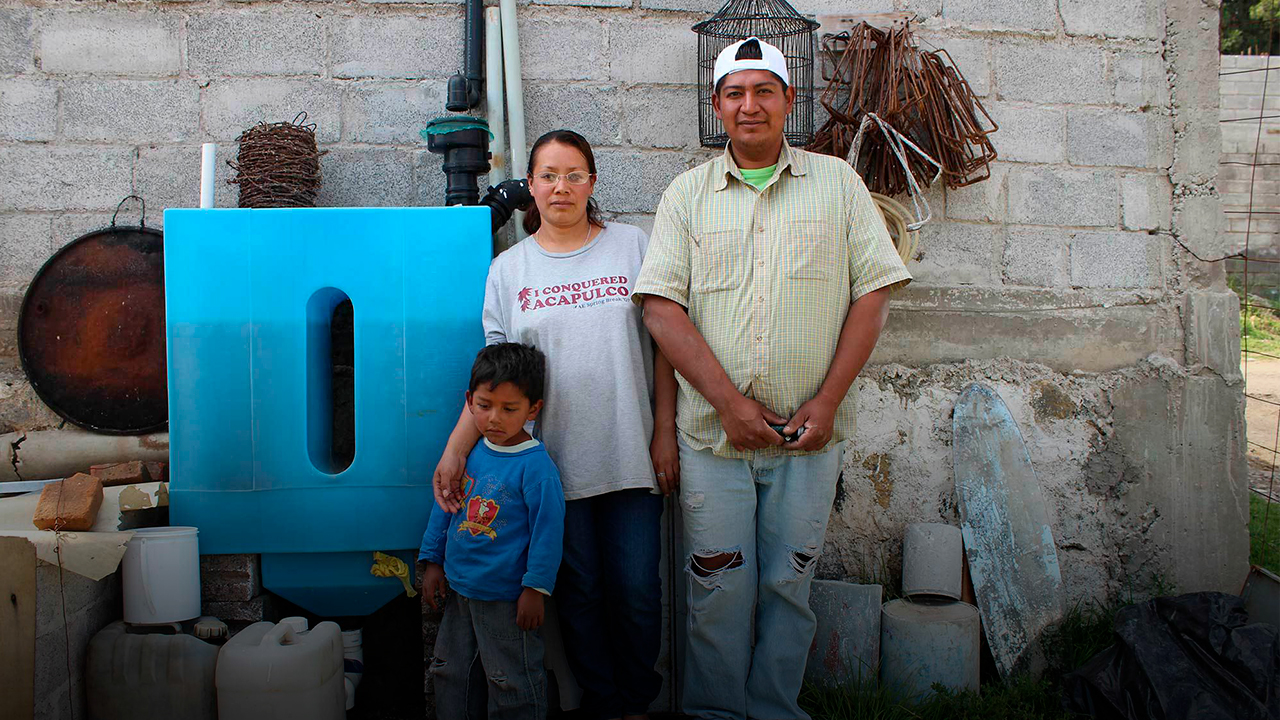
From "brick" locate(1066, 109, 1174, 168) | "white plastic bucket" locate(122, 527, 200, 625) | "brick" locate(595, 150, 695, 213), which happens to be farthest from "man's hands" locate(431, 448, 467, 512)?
"brick" locate(1066, 109, 1174, 168)

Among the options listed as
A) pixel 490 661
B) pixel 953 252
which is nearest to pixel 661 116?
pixel 953 252

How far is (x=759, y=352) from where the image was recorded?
2.30 meters

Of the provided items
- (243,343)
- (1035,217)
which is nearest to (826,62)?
(1035,217)

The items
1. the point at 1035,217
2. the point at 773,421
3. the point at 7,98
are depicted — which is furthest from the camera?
the point at 1035,217

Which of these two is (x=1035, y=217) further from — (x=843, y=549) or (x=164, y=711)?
(x=164, y=711)

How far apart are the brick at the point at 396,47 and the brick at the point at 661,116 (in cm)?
62

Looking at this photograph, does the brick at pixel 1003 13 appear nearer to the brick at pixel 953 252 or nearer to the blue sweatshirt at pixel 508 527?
the brick at pixel 953 252

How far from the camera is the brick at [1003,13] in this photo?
305 cm

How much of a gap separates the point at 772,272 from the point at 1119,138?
5.64ft

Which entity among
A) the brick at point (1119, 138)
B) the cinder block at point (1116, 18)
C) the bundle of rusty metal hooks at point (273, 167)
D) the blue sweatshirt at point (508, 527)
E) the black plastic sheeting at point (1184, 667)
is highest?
the cinder block at point (1116, 18)

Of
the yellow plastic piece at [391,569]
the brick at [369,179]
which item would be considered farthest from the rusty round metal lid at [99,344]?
the yellow plastic piece at [391,569]

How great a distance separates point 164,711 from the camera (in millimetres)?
2355

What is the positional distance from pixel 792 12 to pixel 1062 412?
173 centimetres

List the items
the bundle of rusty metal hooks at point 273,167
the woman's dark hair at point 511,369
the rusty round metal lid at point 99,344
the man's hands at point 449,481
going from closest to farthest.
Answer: the woman's dark hair at point 511,369 → the man's hands at point 449,481 → the bundle of rusty metal hooks at point 273,167 → the rusty round metal lid at point 99,344
